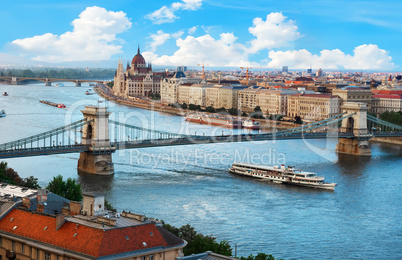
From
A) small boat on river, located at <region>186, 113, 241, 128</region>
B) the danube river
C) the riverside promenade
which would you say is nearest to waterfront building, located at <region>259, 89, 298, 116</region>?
the riverside promenade

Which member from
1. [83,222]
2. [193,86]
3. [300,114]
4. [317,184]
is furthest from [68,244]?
[193,86]

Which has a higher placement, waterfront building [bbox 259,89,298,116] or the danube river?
waterfront building [bbox 259,89,298,116]

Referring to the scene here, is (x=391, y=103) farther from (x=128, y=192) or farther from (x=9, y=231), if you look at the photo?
(x=9, y=231)

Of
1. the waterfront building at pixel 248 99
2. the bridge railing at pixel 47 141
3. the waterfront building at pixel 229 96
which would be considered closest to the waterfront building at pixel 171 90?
the waterfront building at pixel 229 96

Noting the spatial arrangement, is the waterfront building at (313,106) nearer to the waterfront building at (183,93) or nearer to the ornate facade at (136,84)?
the waterfront building at (183,93)

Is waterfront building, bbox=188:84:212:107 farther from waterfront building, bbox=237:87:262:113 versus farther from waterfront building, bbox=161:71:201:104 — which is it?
waterfront building, bbox=237:87:262:113

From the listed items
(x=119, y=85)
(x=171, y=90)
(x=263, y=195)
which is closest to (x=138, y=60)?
(x=119, y=85)
